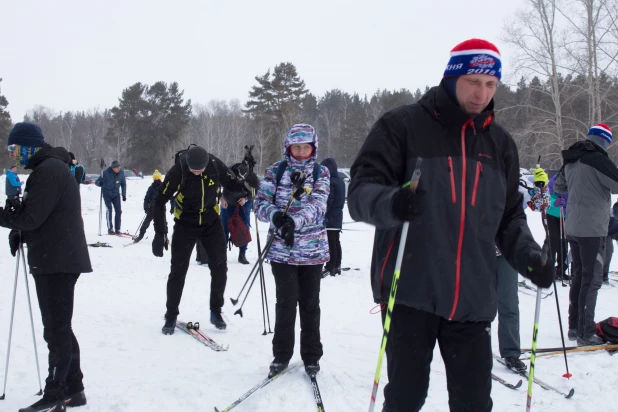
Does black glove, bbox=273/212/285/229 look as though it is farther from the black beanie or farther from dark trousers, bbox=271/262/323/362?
the black beanie

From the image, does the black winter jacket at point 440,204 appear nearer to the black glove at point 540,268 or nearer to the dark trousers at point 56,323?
the black glove at point 540,268

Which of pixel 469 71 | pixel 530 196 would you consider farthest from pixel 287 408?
pixel 530 196

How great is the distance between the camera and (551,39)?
26.0 metres

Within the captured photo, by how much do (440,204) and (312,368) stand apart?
2.35 meters

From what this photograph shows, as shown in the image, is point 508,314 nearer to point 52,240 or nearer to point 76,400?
point 76,400

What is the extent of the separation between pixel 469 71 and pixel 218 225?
3808 mm

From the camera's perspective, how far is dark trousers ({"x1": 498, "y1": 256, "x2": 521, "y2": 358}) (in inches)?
169

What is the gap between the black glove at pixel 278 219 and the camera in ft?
12.3

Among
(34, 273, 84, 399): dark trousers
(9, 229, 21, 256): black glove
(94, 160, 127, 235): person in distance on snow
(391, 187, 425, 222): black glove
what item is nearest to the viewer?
(391, 187, 425, 222): black glove

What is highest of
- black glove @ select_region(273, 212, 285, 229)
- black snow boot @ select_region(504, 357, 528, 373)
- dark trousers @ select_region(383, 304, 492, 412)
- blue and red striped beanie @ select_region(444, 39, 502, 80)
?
blue and red striped beanie @ select_region(444, 39, 502, 80)

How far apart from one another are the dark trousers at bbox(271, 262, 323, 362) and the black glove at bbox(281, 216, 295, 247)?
308mm

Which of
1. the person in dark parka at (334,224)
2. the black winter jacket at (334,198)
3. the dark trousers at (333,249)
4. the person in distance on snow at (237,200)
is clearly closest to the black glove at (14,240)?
the person in distance on snow at (237,200)

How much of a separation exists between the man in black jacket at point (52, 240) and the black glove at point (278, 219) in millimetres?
1378

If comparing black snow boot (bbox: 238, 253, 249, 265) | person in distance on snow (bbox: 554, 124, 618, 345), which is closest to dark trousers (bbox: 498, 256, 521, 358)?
person in distance on snow (bbox: 554, 124, 618, 345)
